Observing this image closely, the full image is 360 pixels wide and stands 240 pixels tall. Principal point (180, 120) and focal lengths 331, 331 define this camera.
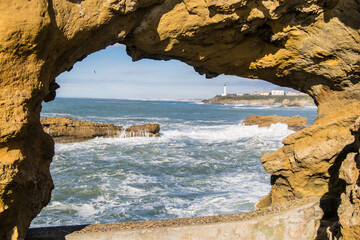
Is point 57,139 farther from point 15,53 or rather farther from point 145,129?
point 15,53

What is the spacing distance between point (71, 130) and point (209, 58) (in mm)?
19534

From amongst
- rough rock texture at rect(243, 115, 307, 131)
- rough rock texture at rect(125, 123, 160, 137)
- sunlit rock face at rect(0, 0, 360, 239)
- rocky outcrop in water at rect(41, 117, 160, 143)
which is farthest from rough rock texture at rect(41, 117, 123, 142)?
sunlit rock face at rect(0, 0, 360, 239)

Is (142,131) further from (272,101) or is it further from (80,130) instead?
(272,101)

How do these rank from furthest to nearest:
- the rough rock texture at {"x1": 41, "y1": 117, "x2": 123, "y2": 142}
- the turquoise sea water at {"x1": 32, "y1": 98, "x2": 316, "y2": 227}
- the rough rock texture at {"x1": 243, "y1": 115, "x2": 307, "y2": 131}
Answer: the rough rock texture at {"x1": 243, "y1": 115, "x2": 307, "y2": 131} → the rough rock texture at {"x1": 41, "y1": 117, "x2": 123, "y2": 142} → the turquoise sea water at {"x1": 32, "y1": 98, "x2": 316, "y2": 227}

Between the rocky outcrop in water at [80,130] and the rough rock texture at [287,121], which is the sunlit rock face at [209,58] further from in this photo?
the rough rock texture at [287,121]

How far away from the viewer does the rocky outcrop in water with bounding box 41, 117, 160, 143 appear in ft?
83.1

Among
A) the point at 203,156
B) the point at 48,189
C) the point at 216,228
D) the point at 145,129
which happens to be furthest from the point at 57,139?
the point at 216,228

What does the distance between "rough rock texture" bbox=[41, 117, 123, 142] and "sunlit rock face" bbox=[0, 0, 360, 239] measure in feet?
61.1

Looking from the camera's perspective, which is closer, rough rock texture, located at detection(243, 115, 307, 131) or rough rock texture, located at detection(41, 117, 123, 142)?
rough rock texture, located at detection(41, 117, 123, 142)

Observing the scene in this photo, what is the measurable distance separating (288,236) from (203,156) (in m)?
13.1

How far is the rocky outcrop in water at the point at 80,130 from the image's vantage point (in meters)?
25.3

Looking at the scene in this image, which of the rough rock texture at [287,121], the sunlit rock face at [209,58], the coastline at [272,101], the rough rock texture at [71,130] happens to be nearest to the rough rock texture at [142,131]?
the rough rock texture at [71,130]

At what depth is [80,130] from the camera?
1029 inches

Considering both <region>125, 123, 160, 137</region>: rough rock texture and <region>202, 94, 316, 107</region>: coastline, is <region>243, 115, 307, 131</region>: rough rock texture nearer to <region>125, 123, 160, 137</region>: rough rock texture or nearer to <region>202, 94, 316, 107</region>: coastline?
<region>125, 123, 160, 137</region>: rough rock texture
